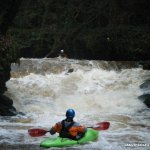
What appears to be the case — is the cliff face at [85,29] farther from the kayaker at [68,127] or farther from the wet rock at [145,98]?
the kayaker at [68,127]

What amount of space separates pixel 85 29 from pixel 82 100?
9440mm

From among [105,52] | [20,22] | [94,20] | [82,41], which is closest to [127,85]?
[105,52]

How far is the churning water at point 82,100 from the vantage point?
35.8 ft

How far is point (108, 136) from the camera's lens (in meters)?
11.2

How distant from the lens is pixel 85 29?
24.7m

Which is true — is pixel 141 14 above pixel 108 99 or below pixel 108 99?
above

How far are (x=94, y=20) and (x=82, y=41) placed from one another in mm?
2127

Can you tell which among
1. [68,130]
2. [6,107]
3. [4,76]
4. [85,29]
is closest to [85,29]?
[85,29]

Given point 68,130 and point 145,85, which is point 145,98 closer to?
point 145,85

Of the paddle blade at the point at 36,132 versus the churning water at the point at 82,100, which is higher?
the churning water at the point at 82,100

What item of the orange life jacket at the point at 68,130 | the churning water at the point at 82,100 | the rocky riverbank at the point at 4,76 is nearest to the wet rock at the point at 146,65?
the churning water at the point at 82,100

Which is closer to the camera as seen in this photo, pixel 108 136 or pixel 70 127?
pixel 70 127

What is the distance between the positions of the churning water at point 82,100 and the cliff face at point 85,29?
215 cm

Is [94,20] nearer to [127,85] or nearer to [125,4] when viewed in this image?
[125,4]
